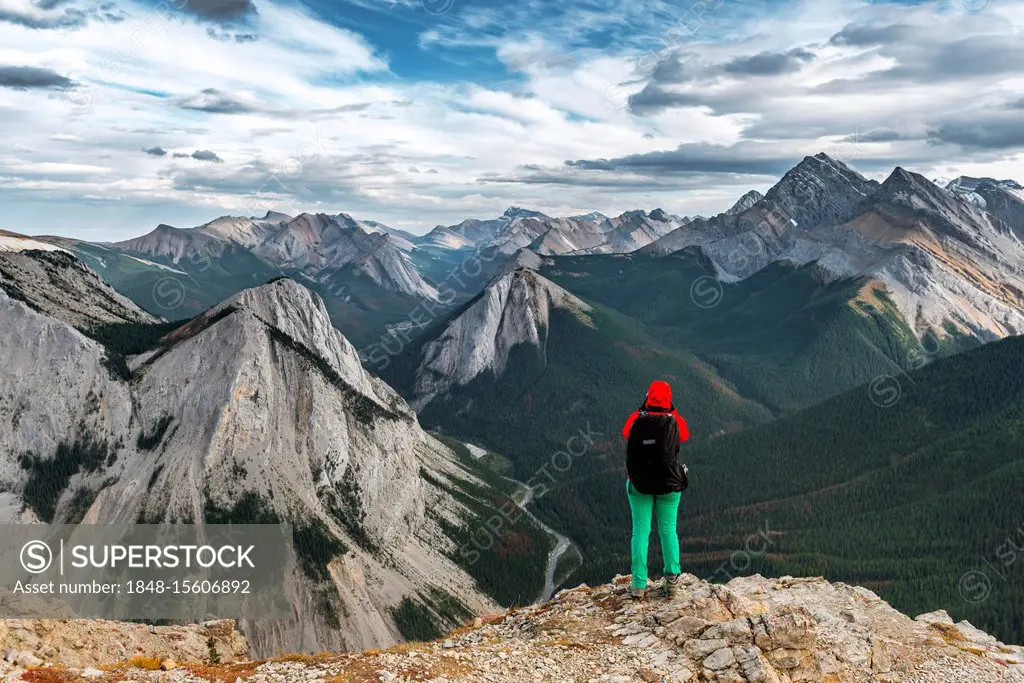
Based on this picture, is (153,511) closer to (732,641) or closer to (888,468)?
(732,641)

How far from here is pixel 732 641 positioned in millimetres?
28859

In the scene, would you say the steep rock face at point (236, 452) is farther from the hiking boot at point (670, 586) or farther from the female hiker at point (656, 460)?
the female hiker at point (656, 460)

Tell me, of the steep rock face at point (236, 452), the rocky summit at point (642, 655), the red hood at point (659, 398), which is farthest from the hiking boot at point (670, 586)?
the steep rock face at point (236, 452)

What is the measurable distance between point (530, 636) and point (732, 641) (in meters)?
8.97

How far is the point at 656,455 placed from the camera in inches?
1128

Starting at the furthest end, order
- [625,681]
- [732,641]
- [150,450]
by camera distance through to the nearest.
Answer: [150,450], [732,641], [625,681]

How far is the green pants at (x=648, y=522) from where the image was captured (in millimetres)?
29406

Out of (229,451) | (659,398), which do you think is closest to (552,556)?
(229,451)

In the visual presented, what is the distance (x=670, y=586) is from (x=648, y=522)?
13.9ft

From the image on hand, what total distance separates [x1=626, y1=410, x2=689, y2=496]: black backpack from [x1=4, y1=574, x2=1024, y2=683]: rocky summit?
20.6 ft

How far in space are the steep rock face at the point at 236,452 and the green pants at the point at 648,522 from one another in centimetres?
10070

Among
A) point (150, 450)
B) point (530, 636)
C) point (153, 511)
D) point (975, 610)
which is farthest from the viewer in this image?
point (150, 450)

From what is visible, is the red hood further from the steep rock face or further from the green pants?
the steep rock face

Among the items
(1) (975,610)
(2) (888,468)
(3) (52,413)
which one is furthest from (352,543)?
(2) (888,468)
